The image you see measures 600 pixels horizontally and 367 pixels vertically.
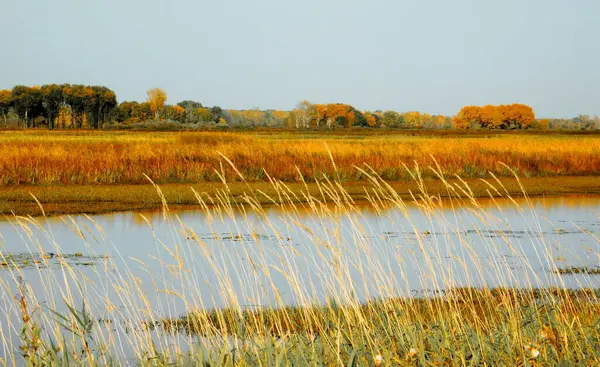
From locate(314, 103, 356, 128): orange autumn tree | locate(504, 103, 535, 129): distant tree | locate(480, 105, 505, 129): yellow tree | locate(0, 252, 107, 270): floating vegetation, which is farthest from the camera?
locate(314, 103, 356, 128): orange autumn tree

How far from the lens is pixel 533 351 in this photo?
439 cm

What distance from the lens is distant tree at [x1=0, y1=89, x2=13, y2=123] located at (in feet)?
436

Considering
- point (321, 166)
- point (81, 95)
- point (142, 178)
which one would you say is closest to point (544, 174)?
point (321, 166)

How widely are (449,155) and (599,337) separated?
2500 centimetres

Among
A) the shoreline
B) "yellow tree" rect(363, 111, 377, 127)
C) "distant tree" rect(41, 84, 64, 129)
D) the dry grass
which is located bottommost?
the shoreline

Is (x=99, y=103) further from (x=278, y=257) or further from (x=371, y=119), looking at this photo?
(x=278, y=257)

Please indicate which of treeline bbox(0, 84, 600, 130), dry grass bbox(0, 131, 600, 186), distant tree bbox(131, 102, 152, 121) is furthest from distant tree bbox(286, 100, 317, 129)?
dry grass bbox(0, 131, 600, 186)

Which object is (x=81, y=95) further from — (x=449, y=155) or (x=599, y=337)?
(x=599, y=337)

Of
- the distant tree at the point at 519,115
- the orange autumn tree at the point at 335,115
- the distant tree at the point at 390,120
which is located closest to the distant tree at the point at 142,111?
the orange autumn tree at the point at 335,115

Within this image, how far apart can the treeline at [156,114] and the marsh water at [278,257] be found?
276 feet

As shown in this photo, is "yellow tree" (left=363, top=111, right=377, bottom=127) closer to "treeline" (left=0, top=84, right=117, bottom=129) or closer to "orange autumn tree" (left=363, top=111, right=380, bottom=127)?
"orange autumn tree" (left=363, top=111, right=380, bottom=127)

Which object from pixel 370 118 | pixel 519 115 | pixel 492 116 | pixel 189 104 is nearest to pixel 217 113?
pixel 189 104

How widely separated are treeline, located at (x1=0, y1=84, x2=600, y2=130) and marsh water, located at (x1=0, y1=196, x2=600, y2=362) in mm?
84191

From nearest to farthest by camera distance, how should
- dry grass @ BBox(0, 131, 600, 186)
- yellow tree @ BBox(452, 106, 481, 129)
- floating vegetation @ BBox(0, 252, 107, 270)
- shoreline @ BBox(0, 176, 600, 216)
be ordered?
1. floating vegetation @ BBox(0, 252, 107, 270)
2. shoreline @ BBox(0, 176, 600, 216)
3. dry grass @ BBox(0, 131, 600, 186)
4. yellow tree @ BBox(452, 106, 481, 129)
